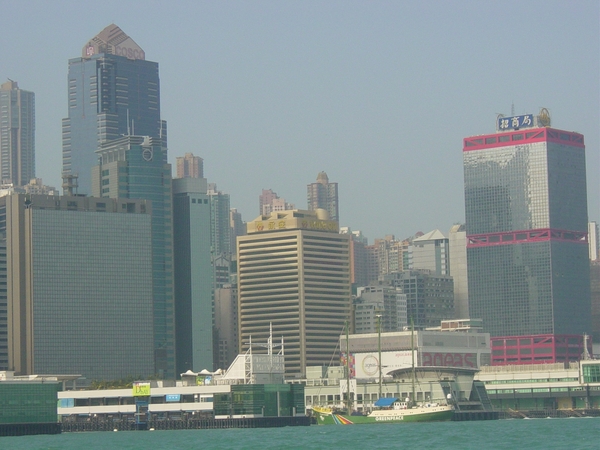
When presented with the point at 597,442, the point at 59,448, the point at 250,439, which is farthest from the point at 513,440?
the point at 59,448

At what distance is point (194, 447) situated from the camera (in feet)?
574

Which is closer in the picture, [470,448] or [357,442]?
[470,448]

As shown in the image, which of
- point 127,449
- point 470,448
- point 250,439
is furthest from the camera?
point 250,439

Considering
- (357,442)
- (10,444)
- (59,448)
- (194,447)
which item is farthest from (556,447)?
(10,444)

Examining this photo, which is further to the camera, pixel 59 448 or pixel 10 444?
pixel 10 444

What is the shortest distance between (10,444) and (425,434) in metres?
52.3

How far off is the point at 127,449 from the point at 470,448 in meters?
40.3

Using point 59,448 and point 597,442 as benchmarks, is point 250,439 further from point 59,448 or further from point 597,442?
point 597,442

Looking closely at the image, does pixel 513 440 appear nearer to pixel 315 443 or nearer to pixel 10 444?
pixel 315 443

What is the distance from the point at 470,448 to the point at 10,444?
63.3 metres

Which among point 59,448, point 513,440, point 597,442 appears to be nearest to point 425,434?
point 513,440

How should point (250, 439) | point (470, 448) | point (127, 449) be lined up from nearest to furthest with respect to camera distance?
point (470, 448), point (127, 449), point (250, 439)

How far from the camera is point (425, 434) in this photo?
19388 cm

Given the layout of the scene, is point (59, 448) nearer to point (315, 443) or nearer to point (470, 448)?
point (315, 443)
